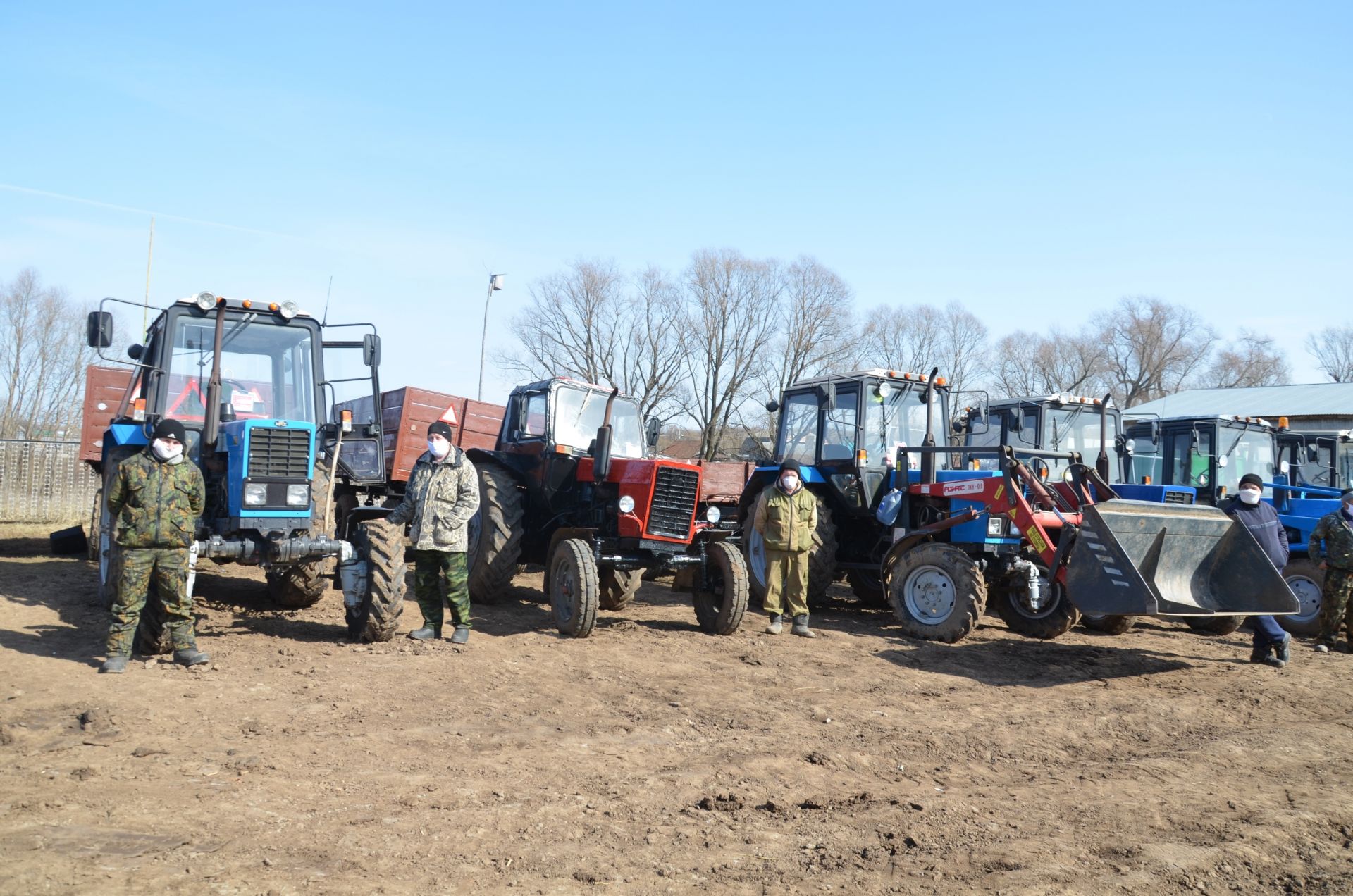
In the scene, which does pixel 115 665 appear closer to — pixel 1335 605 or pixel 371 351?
pixel 371 351

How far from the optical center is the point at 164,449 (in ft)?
20.7

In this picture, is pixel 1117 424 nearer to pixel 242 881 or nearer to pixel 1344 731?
pixel 1344 731

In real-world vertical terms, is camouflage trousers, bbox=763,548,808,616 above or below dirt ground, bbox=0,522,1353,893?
above

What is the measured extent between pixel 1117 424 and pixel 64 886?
1139 cm

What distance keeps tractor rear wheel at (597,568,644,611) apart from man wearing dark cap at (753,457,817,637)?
4.77ft

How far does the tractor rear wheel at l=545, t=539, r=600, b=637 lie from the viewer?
805 centimetres

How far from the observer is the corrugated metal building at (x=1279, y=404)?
30828 millimetres

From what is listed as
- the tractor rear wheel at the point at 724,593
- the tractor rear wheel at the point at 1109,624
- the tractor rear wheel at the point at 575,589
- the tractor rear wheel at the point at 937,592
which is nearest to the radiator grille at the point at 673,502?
the tractor rear wheel at the point at 724,593

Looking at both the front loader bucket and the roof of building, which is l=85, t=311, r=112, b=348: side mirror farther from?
the roof of building

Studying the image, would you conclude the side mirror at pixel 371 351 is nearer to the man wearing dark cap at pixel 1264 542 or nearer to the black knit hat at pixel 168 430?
the black knit hat at pixel 168 430

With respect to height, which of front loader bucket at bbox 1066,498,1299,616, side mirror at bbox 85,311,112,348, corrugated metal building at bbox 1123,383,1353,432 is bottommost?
front loader bucket at bbox 1066,498,1299,616

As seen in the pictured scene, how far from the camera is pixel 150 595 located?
6652 mm

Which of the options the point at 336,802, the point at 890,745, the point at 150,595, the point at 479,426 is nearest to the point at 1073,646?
the point at 890,745

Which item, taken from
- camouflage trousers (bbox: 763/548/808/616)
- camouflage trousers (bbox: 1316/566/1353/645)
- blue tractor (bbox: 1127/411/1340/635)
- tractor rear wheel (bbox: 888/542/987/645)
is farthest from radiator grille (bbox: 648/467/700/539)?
blue tractor (bbox: 1127/411/1340/635)
